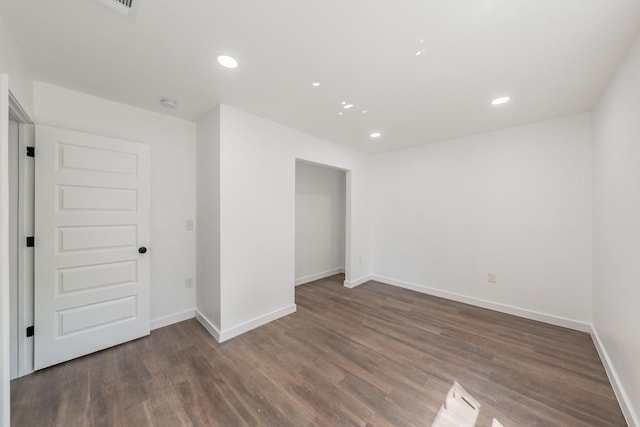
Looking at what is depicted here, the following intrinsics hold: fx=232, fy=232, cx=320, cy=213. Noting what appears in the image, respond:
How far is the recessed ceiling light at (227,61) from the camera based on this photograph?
1.70 metres

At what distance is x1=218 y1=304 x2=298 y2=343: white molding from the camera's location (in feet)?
8.06

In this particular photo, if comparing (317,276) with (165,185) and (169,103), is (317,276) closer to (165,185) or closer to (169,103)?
(165,185)

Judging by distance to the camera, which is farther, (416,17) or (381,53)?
(381,53)

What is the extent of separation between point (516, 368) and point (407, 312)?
1.23m

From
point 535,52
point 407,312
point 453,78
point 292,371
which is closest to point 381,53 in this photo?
point 453,78

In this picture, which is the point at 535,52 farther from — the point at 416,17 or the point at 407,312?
the point at 407,312

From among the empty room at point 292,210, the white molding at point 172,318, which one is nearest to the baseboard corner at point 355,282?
the empty room at point 292,210

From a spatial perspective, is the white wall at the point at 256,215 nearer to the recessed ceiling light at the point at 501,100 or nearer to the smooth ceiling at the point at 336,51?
the smooth ceiling at the point at 336,51

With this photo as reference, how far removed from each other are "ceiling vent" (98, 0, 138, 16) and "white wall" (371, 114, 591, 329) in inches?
150

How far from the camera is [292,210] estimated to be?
3111 mm

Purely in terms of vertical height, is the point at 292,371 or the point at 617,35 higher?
the point at 617,35

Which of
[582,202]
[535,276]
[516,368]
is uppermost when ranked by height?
[582,202]

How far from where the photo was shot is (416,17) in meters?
1.33

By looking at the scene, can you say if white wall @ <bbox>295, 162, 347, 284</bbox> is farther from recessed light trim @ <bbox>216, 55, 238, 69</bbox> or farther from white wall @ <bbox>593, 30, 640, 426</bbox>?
white wall @ <bbox>593, 30, 640, 426</bbox>
